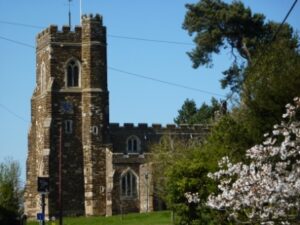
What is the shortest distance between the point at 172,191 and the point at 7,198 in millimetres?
22110

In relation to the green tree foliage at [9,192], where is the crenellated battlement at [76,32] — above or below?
above

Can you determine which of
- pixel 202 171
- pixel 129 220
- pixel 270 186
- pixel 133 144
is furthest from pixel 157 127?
pixel 270 186

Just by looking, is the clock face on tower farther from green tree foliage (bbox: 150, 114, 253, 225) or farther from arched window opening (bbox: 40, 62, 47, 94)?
green tree foliage (bbox: 150, 114, 253, 225)

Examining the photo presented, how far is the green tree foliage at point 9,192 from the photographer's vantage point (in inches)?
2070

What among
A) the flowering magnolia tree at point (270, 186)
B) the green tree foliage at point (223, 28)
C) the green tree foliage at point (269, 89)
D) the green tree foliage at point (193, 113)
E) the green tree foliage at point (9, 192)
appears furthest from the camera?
the green tree foliage at point (193, 113)

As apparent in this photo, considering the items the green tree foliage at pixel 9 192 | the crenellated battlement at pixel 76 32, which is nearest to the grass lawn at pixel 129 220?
the green tree foliage at pixel 9 192

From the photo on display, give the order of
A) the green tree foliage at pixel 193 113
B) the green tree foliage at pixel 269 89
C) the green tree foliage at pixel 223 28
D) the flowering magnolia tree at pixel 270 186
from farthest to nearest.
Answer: the green tree foliage at pixel 193 113, the green tree foliage at pixel 223 28, the green tree foliage at pixel 269 89, the flowering magnolia tree at pixel 270 186

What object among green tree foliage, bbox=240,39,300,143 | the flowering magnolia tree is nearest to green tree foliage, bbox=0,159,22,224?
green tree foliage, bbox=240,39,300,143

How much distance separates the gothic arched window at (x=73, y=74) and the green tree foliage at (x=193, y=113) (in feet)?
105

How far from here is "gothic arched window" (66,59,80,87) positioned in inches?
2943

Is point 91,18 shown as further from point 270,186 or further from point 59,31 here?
point 270,186

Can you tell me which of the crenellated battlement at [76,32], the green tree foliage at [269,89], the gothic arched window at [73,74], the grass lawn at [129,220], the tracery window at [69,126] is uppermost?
the crenellated battlement at [76,32]

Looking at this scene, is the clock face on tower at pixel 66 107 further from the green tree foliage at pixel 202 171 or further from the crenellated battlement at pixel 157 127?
the green tree foliage at pixel 202 171

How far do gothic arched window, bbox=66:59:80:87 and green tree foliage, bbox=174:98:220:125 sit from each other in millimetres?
32148
